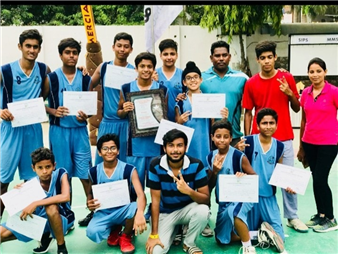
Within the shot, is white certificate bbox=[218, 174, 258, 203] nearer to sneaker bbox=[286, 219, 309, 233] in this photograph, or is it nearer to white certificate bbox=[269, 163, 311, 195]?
white certificate bbox=[269, 163, 311, 195]

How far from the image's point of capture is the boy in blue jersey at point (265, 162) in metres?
3.51

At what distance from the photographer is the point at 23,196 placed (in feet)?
10.6

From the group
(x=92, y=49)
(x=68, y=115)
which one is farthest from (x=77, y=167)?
(x=92, y=49)

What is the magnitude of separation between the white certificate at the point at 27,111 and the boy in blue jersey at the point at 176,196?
1.20 metres

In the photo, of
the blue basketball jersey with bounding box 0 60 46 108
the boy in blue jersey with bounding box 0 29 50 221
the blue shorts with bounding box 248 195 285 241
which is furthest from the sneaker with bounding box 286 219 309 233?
the blue basketball jersey with bounding box 0 60 46 108

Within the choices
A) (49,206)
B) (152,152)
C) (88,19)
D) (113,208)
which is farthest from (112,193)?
(88,19)

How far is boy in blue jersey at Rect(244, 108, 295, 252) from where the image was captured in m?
3.51

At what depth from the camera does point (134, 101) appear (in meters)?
3.78

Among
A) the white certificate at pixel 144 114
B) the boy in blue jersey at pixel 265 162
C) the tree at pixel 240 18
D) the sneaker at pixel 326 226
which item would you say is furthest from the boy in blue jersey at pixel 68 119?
the tree at pixel 240 18

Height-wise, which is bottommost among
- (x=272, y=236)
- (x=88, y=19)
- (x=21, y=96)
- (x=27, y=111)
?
(x=272, y=236)

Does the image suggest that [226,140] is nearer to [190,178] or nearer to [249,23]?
[190,178]

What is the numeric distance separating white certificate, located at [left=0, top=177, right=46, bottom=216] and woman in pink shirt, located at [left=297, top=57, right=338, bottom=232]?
2351 millimetres

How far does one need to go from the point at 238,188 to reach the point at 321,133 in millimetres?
938

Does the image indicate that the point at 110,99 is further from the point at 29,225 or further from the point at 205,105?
the point at 29,225
